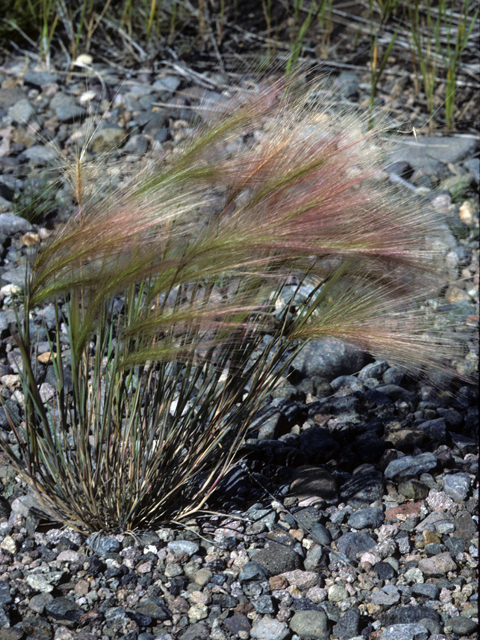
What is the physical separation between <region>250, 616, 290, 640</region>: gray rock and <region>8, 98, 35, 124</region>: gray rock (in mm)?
2394

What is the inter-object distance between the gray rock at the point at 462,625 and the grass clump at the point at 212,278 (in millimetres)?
444

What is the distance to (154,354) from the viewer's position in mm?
1119

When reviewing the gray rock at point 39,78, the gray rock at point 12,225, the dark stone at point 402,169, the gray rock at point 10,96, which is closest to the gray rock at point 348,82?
the dark stone at point 402,169

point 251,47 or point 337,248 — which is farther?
point 251,47

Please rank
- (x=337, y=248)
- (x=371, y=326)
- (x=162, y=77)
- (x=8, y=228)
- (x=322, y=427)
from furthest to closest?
(x=162, y=77)
(x=8, y=228)
(x=322, y=427)
(x=371, y=326)
(x=337, y=248)

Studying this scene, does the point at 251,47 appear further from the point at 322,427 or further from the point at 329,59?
the point at 322,427

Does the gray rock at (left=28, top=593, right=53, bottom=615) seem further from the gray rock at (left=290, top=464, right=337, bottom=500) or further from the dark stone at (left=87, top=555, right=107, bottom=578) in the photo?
the gray rock at (left=290, top=464, right=337, bottom=500)

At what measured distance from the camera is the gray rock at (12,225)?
2383 millimetres

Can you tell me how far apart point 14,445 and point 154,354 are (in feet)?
2.34

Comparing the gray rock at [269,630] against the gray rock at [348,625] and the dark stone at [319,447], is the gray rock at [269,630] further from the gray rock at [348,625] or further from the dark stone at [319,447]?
the dark stone at [319,447]

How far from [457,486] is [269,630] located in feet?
1.77

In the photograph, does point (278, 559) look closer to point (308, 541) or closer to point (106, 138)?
point (308, 541)

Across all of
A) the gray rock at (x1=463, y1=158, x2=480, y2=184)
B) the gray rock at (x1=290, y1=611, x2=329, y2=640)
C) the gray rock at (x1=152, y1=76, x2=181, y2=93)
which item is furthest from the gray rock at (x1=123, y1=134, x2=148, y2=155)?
the gray rock at (x1=290, y1=611, x2=329, y2=640)

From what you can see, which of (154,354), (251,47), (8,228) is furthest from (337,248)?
(251,47)
